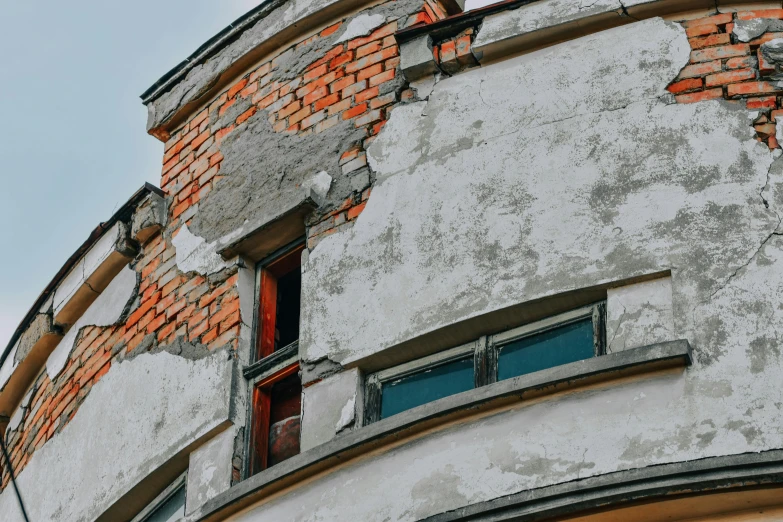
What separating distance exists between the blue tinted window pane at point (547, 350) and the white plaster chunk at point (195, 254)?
6.75 ft

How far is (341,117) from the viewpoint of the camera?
804cm

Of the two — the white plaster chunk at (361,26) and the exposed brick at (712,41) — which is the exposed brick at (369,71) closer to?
the white plaster chunk at (361,26)

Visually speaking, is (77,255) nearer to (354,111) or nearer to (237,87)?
(237,87)

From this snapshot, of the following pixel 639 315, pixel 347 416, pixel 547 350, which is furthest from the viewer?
pixel 347 416

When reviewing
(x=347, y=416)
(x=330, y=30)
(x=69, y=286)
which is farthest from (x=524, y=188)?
(x=69, y=286)

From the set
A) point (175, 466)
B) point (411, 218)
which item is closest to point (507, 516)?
point (411, 218)

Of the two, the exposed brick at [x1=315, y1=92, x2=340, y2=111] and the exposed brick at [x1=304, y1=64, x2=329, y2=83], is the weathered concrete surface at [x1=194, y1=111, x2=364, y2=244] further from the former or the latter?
the exposed brick at [x1=304, y1=64, x2=329, y2=83]

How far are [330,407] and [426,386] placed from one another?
0.47 metres

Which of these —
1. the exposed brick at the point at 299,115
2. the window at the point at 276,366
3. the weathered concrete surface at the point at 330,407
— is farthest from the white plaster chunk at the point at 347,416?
the exposed brick at the point at 299,115

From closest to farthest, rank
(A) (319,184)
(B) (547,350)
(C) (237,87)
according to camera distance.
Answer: (B) (547,350) < (A) (319,184) < (C) (237,87)

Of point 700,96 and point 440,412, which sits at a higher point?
point 700,96

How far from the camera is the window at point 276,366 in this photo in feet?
24.5

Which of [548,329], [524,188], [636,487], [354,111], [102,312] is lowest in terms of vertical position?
[636,487]

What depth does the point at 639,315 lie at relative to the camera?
6422mm
